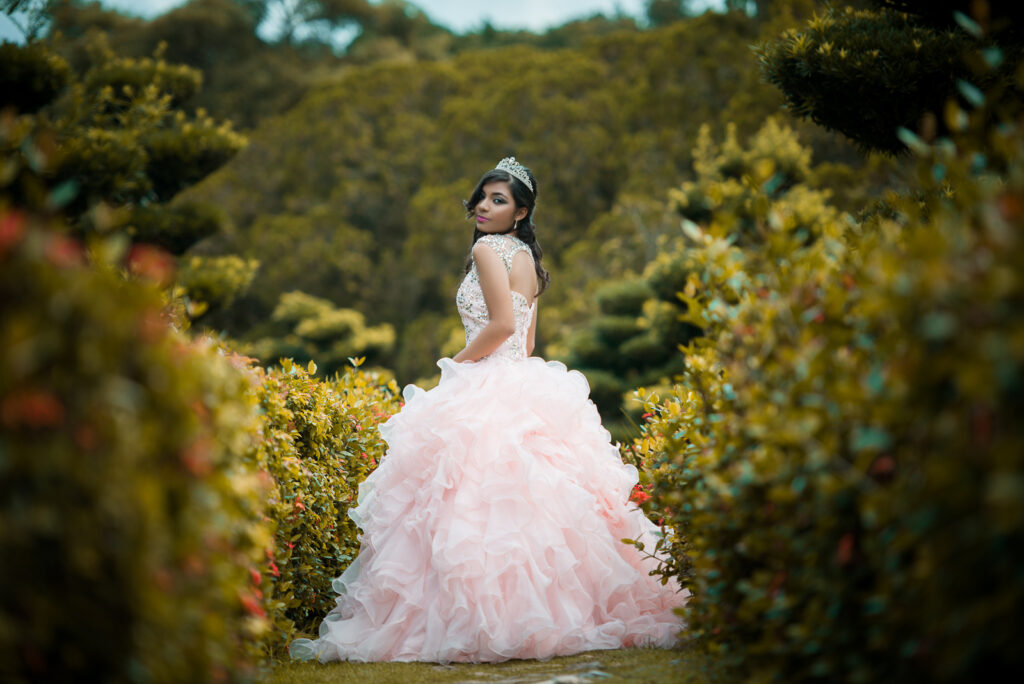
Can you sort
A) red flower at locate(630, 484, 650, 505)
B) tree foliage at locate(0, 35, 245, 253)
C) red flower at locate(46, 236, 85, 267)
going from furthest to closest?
tree foliage at locate(0, 35, 245, 253)
red flower at locate(630, 484, 650, 505)
red flower at locate(46, 236, 85, 267)

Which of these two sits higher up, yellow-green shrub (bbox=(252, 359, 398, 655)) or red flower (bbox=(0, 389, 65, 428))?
red flower (bbox=(0, 389, 65, 428))

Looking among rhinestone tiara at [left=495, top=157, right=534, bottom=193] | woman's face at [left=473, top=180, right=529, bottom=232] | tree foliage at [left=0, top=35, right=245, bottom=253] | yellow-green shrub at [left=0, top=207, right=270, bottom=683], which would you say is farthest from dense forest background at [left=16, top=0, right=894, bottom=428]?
yellow-green shrub at [left=0, top=207, right=270, bottom=683]

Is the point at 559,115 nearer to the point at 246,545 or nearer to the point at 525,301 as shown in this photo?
the point at 525,301

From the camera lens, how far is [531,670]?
10.2ft

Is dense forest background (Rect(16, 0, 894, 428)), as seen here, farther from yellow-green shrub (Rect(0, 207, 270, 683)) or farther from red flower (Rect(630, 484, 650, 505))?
yellow-green shrub (Rect(0, 207, 270, 683))

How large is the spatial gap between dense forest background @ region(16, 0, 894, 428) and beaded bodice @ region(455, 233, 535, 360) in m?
12.7

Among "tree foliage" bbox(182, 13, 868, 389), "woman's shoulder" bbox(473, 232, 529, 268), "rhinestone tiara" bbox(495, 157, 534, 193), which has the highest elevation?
"rhinestone tiara" bbox(495, 157, 534, 193)

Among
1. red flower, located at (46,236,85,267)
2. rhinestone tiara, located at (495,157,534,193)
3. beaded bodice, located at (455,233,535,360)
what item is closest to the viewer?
red flower, located at (46,236,85,267)

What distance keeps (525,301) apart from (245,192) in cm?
2130

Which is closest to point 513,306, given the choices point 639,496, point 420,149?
point 639,496

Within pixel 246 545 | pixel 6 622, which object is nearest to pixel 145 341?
pixel 6 622

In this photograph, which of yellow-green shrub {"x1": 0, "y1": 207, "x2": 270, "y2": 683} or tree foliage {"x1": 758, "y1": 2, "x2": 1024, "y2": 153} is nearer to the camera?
yellow-green shrub {"x1": 0, "y1": 207, "x2": 270, "y2": 683}

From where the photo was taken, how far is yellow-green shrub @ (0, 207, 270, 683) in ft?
4.68

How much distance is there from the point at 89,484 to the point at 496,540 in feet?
6.80
